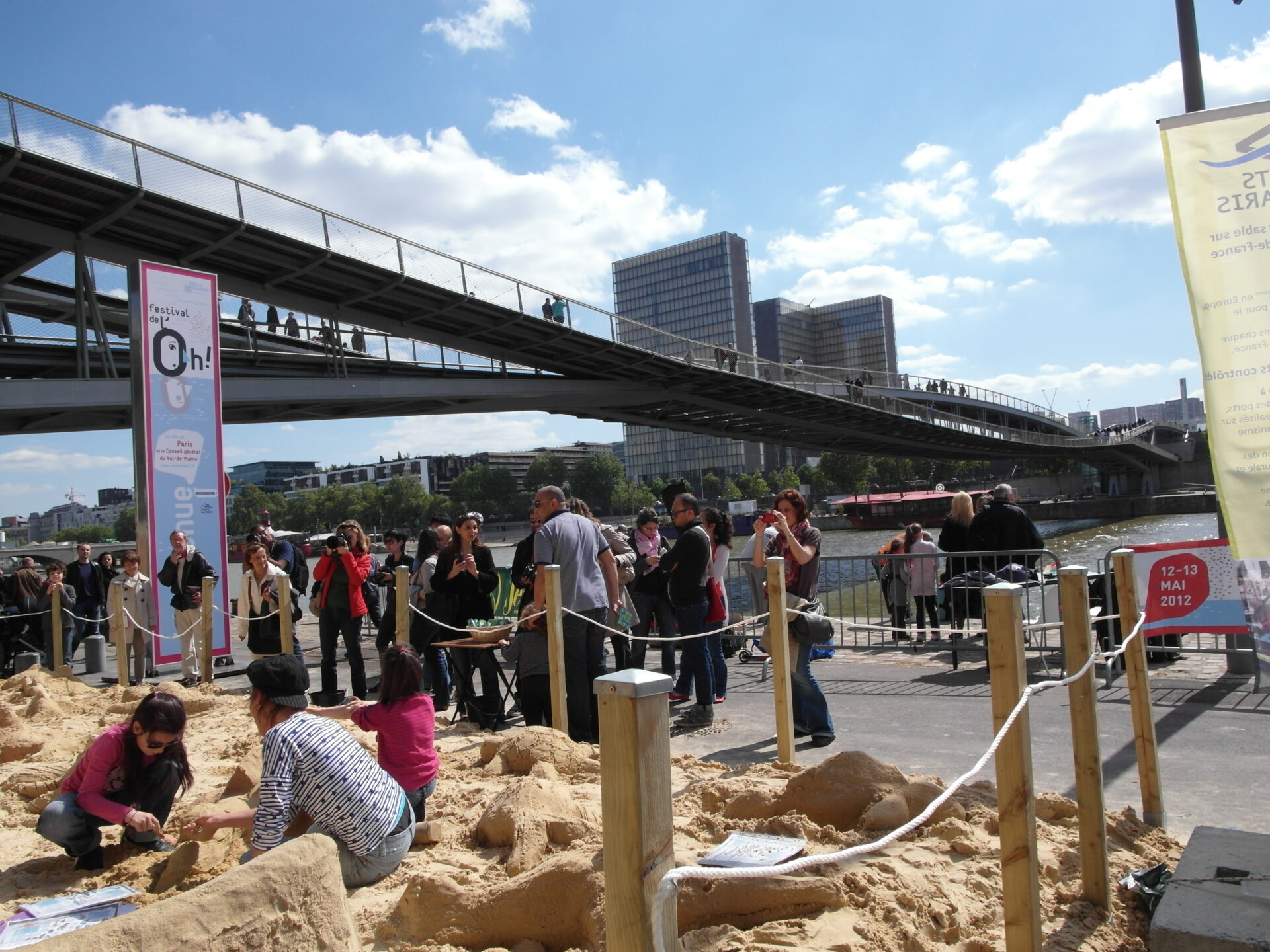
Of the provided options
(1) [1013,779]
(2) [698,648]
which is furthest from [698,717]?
(1) [1013,779]

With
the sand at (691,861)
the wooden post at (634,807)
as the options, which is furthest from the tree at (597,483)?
the wooden post at (634,807)

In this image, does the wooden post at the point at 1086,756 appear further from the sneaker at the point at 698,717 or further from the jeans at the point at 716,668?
the jeans at the point at 716,668

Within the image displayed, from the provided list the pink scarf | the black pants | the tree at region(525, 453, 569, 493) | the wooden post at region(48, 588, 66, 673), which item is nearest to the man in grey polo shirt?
the black pants

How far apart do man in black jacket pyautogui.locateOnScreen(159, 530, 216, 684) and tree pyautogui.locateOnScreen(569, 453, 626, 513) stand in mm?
114068

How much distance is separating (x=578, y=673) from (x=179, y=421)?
7877 millimetres

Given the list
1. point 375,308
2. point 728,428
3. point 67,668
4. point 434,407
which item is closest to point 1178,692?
point 67,668

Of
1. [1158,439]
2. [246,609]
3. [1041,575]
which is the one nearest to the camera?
[1041,575]

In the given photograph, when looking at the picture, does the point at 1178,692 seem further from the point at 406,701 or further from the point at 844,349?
the point at 844,349

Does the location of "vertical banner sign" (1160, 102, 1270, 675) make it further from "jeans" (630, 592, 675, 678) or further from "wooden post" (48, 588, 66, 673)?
"wooden post" (48, 588, 66, 673)

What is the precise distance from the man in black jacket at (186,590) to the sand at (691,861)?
4.49m

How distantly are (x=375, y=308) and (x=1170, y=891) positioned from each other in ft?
71.3

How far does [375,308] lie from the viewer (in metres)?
22.2

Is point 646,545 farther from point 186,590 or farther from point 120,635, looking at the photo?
point 120,635

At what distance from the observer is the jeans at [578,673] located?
638cm
